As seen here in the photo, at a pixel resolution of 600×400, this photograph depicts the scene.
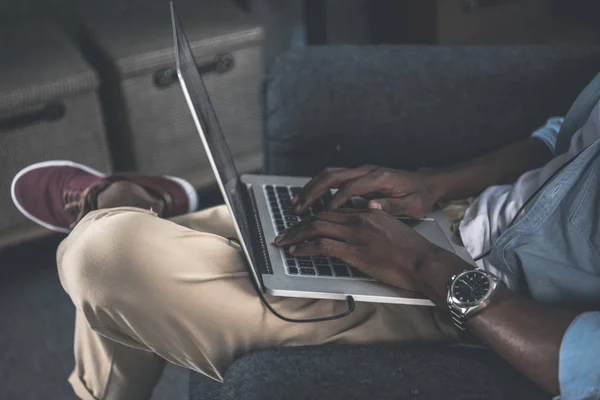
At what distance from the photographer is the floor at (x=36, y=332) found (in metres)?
1.47

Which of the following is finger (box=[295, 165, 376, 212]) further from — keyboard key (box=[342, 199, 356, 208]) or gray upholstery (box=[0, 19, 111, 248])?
gray upholstery (box=[0, 19, 111, 248])

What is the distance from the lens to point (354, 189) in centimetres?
111

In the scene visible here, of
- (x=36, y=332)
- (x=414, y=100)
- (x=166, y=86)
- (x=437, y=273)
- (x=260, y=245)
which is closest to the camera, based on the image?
(x=437, y=273)

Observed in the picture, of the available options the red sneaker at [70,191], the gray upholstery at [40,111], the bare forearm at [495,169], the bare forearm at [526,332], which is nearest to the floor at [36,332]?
the gray upholstery at [40,111]

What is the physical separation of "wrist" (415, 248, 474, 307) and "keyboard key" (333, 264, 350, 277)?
3.8 inches

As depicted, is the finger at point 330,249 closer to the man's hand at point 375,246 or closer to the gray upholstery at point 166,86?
the man's hand at point 375,246

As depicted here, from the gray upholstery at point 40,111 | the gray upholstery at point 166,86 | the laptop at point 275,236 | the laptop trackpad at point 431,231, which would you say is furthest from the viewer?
A: the gray upholstery at point 166,86

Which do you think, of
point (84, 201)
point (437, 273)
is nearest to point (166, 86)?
point (84, 201)

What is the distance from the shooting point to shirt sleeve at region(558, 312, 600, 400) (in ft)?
2.57

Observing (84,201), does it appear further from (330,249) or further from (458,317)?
(458,317)

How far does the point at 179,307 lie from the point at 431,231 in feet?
1.33

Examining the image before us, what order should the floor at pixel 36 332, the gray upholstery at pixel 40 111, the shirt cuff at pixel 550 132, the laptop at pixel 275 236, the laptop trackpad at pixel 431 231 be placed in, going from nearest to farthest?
the laptop at pixel 275 236
the laptop trackpad at pixel 431 231
the shirt cuff at pixel 550 132
the floor at pixel 36 332
the gray upholstery at pixel 40 111

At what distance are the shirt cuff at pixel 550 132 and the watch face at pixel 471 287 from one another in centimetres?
40

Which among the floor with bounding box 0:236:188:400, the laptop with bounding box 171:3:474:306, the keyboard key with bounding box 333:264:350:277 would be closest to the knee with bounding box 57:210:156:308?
the laptop with bounding box 171:3:474:306
